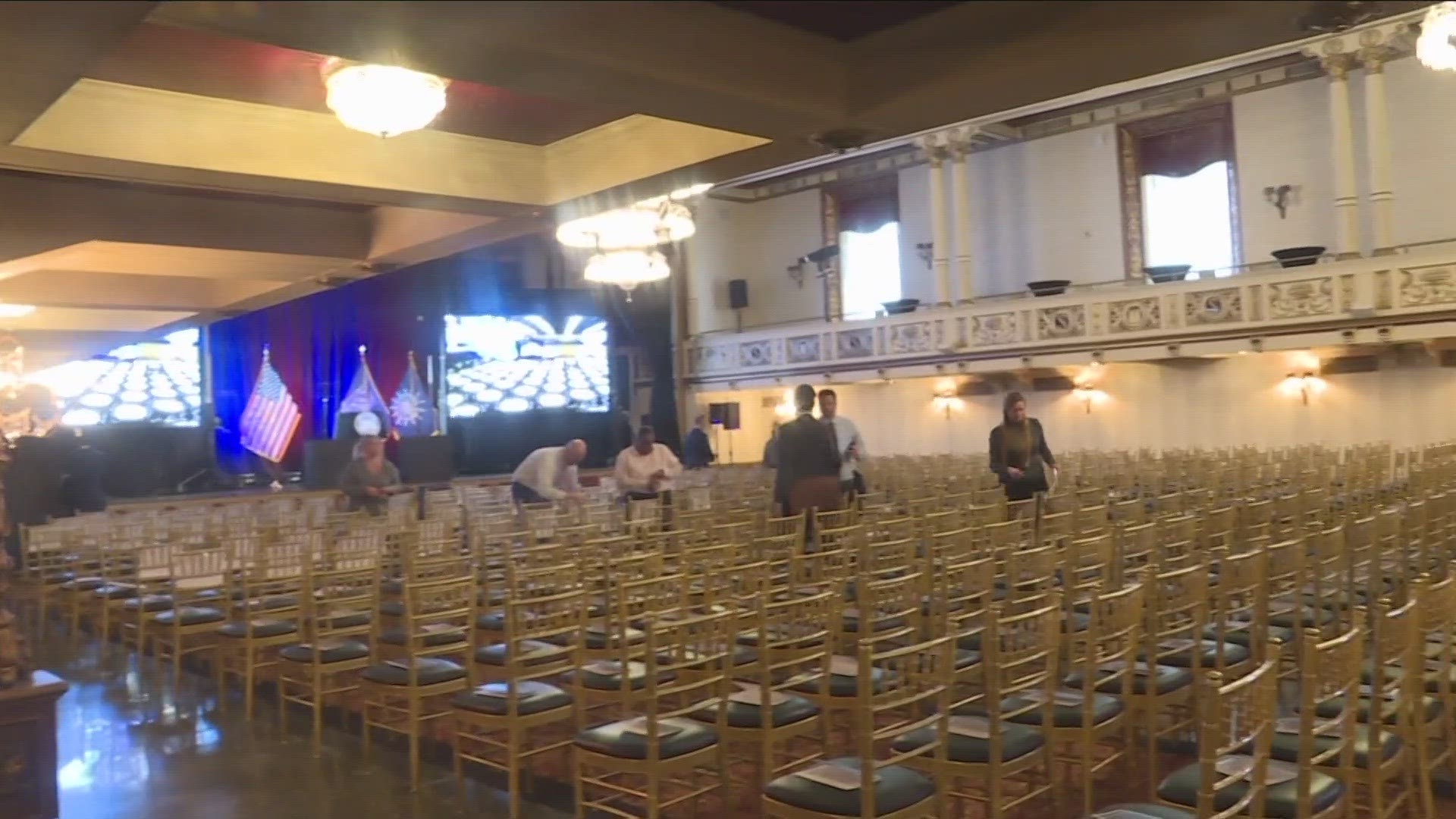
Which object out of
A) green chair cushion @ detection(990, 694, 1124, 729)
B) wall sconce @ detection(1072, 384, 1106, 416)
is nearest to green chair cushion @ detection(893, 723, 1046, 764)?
green chair cushion @ detection(990, 694, 1124, 729)

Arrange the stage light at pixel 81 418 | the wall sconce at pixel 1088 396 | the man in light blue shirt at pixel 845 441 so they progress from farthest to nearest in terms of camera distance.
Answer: the wall sconce at pixel 1088 396 < the stage light at pixel 81 418 < the man in light blue shirt at pixel 845 441

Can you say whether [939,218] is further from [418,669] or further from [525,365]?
[418,669]

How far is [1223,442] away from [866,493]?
30.8 feet

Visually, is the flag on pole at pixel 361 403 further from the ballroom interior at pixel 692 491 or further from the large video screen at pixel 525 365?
the large video screen at pixel 525 365

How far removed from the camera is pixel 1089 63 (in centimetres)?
360

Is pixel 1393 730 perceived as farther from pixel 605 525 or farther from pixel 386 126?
pixel 605 525

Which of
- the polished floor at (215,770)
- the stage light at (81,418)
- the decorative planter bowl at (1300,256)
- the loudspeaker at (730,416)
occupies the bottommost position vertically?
the polished floor at (215,770)

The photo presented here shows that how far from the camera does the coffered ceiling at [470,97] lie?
306 cm

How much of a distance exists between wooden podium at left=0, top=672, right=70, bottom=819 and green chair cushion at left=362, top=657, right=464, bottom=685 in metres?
1.28

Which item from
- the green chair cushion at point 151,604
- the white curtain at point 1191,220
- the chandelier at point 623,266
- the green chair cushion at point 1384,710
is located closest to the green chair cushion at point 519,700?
the green chair cushion at point 1384,710

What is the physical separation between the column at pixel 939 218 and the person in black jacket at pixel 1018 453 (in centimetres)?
961

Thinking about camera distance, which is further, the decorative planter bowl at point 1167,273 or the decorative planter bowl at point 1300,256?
the decorative planter bowl at point 1167,273

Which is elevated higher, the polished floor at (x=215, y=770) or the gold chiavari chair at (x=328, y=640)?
the gold chiavari chair at (x=328, y=640)

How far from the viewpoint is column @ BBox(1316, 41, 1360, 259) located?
14695mm
